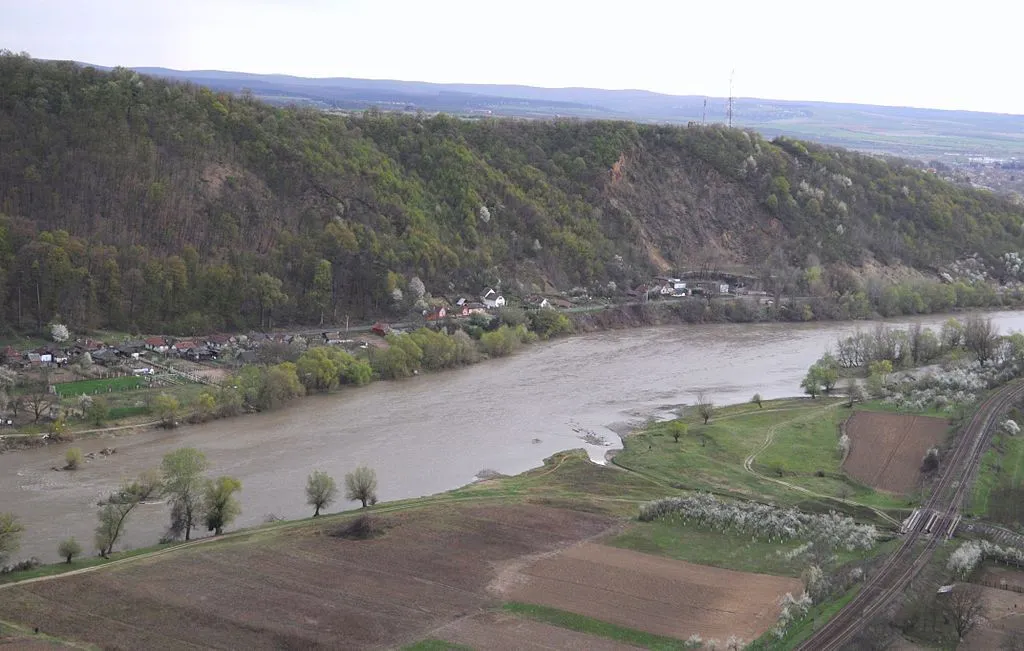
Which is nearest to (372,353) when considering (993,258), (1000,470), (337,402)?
(337,402)

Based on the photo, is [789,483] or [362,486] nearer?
[362,486]

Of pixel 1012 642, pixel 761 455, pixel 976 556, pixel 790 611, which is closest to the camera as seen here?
pixel 1012 642

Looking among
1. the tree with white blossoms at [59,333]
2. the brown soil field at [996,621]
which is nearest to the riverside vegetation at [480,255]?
the tree with white blossoms at [59,333]

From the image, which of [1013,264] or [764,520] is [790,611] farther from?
[1013,264]

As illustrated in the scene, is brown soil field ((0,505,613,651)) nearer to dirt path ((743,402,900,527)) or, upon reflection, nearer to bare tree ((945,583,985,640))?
dirt path ((743,402,900,527))

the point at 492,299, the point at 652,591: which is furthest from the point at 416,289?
the point at 652,591

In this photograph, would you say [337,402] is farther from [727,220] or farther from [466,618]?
[727,220]
